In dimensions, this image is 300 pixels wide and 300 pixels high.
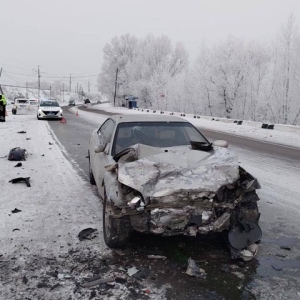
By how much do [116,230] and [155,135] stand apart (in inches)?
72.4

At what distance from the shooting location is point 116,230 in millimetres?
3559

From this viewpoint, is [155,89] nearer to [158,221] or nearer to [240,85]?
[240,85]

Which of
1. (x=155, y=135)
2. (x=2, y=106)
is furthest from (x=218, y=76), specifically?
(x=155, y=135)

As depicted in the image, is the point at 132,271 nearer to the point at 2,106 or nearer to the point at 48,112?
the point at 2,106

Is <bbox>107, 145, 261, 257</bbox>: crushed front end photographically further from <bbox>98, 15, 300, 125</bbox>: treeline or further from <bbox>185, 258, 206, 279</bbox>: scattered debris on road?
<bbox>98, 15, 300, 125</bbox>: treeline

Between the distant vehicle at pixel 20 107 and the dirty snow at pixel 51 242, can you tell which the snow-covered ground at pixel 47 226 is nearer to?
the dirty snow at pixel 51 242

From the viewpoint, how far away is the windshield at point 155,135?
15.6ft

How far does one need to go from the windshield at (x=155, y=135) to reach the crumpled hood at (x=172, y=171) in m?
0.66

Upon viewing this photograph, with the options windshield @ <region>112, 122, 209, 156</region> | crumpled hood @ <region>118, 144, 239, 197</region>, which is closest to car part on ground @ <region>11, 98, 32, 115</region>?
windshield @ <region>112, 122, 209, 156</region>

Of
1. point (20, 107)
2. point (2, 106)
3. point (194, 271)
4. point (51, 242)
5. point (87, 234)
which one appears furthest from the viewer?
point (20, 107)

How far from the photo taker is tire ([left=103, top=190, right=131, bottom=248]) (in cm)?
352

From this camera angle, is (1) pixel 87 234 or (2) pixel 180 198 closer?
(2) pixel 180 198

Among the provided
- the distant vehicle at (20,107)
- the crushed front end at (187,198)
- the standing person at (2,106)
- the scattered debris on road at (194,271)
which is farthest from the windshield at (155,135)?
the distant vehicle at (20,107)

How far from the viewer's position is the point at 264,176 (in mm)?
7668
